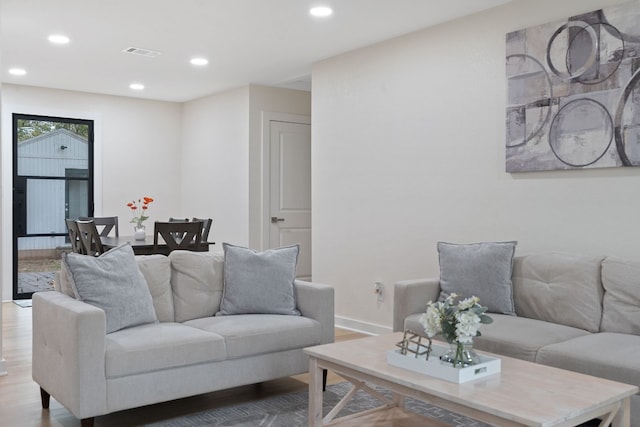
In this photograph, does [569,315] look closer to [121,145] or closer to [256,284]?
[256,284]

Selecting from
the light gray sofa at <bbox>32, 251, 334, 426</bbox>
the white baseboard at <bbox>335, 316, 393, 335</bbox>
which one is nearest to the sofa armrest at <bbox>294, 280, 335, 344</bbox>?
the light gray sofa at <bbox>32, 251, 334, 426</bbox>

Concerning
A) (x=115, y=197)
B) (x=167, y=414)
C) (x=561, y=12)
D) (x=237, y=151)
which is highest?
(x=561, y=12)

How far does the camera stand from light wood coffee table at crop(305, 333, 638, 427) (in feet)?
6.93

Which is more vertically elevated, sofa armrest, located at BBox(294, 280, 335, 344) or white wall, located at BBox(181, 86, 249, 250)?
white wall, located at BBox(181, 86, 249, 250)

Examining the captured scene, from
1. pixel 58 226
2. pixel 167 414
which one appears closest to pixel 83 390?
pixel 167 414

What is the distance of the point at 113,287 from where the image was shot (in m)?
3.32

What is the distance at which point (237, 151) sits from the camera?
7246mm

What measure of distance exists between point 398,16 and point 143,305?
2.73 meters

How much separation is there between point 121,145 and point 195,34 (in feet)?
10.7

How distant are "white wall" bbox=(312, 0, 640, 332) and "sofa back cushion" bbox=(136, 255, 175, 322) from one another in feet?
6.76

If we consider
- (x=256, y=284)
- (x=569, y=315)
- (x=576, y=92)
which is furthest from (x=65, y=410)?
(x=576, y=92)

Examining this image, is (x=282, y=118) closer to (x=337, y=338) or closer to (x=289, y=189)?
(x=289, y=189)

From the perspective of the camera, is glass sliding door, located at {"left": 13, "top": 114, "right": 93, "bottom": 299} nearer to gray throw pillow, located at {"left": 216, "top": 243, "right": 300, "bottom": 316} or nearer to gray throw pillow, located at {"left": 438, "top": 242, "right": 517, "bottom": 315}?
gray throw pillow, located at {"left": 216, "top": 243, "right": 300, "bottom": 316}

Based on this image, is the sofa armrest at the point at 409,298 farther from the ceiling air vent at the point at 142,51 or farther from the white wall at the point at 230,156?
the white wall at the point at 230,156
